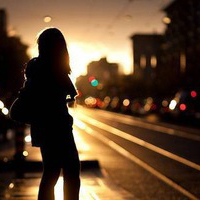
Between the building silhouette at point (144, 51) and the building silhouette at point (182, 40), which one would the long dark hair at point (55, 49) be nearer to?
the building silhouette at point (182, 40)

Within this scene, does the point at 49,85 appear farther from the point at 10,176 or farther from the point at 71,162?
the point at 10,176

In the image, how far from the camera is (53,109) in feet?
19.2

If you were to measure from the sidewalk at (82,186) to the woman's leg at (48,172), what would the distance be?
280cm

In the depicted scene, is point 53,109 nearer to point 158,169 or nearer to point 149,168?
point 158,169

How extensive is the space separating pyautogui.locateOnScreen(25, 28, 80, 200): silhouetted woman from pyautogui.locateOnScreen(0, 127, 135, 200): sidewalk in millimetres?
2947

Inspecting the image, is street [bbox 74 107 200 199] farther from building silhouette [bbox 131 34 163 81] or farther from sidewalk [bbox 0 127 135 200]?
building silhouette [bbox 131 34 163 81]

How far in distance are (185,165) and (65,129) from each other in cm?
1016

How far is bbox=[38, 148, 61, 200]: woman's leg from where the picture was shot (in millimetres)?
5863

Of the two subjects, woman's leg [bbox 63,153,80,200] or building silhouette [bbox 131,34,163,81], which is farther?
building silhouette [bbox 131,34,163,81]

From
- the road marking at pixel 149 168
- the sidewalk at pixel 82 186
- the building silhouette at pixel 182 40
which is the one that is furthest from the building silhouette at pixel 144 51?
the sidewalk at pixel 82 186

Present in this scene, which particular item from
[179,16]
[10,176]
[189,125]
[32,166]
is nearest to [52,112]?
[10,176]

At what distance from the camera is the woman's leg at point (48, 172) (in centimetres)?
586

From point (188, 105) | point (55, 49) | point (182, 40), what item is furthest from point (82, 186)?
point (182, 40)

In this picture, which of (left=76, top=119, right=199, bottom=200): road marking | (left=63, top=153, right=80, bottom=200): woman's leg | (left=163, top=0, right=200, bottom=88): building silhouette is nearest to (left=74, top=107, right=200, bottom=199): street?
(left=76, top=119, right=199, bottom=200): road marking
